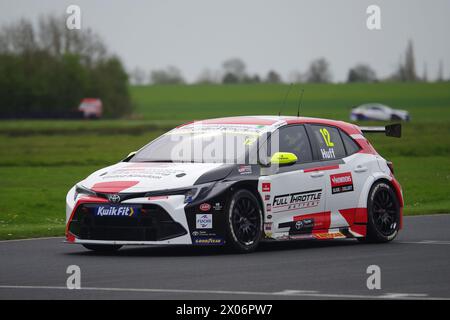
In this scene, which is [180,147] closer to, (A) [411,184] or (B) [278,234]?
(B) [278,234]

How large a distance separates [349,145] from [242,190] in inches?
100

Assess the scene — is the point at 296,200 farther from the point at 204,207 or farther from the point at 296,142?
the point at 204,207

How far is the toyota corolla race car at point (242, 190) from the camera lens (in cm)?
1367

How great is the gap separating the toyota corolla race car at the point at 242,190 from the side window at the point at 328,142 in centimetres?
2

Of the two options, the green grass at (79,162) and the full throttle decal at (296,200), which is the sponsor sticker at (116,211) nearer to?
the full throttle decal at (296,200)

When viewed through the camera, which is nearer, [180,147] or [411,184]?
[180,147]

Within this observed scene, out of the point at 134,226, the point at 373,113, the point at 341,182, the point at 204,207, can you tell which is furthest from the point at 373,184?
the point at 373,113

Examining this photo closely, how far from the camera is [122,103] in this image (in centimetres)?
12812

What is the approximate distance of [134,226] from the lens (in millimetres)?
13664

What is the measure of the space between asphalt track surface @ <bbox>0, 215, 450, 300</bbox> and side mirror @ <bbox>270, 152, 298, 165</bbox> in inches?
40.2

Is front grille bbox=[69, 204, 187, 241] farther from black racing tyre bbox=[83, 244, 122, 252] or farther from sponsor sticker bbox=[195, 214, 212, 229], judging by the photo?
black racing tyre bbox=[83, 244, 122, 252]

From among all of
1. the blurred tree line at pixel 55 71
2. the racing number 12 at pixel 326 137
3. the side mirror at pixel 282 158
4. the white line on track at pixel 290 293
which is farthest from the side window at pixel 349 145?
the blurred tree line at pixel 55 71
